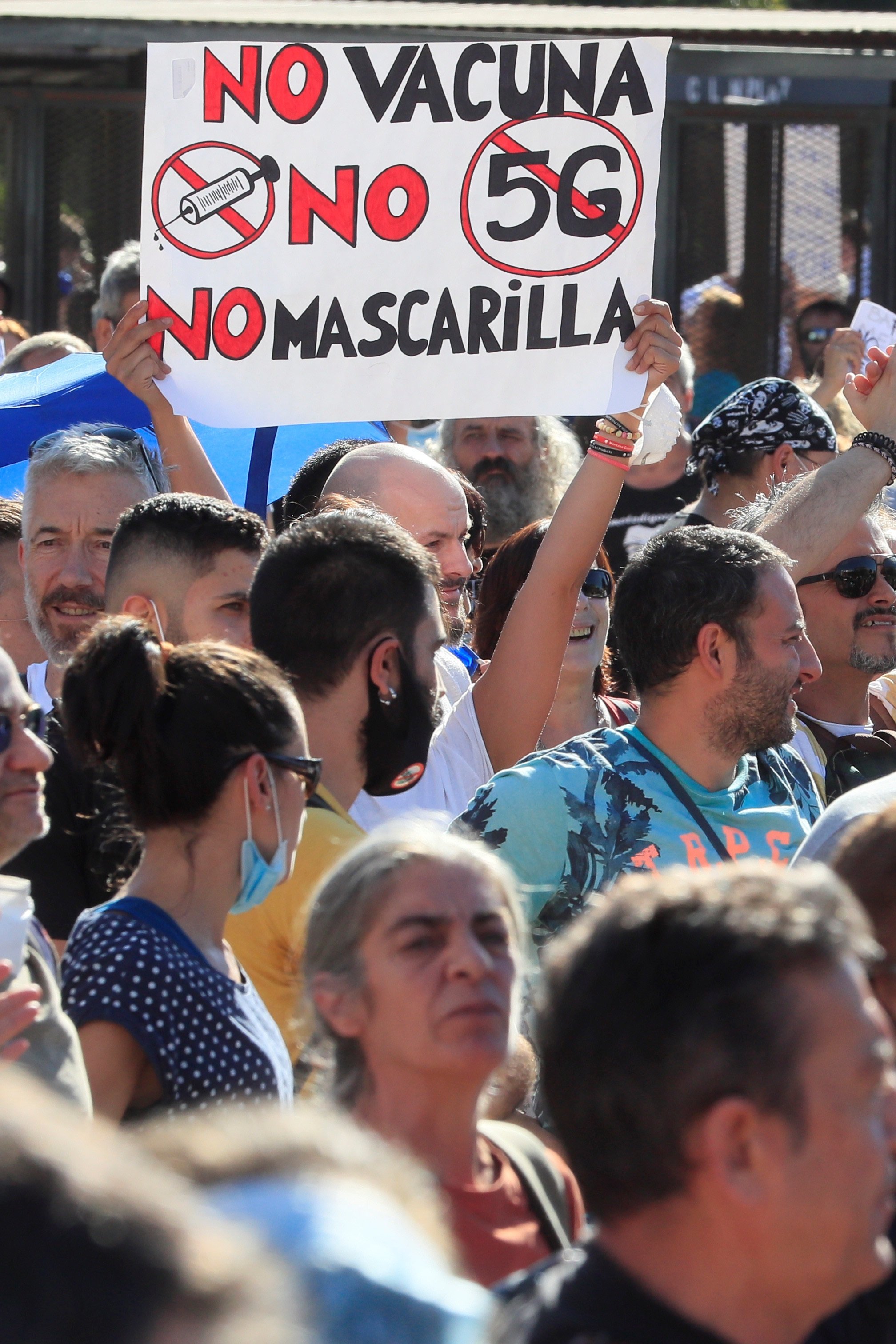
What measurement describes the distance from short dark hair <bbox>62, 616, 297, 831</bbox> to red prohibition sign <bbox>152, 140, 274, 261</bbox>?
1870mm

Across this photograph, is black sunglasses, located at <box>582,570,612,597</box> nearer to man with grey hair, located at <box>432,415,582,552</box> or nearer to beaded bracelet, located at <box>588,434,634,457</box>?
beaded bracelet, located at <box>588,434,634,457</box>

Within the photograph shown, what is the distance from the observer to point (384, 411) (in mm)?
4113

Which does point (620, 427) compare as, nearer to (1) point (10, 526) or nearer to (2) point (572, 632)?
(2) point (572, 632)

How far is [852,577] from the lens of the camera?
4.38 meters

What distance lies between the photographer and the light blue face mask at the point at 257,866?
2.41 metres

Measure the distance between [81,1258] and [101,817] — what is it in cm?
212

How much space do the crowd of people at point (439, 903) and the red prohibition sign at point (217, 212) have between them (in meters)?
0.22

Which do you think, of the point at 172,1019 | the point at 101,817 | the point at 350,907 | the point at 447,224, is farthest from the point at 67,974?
the point at 447,224

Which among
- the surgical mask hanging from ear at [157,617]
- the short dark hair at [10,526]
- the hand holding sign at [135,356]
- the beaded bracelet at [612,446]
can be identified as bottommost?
the short dark hair at [10,526]

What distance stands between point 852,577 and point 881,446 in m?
0.34

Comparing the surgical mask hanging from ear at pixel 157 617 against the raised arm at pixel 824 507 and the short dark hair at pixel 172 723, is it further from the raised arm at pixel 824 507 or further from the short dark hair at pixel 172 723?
the raised arm at pixel 824 507

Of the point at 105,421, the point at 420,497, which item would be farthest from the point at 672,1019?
the point at 105,421

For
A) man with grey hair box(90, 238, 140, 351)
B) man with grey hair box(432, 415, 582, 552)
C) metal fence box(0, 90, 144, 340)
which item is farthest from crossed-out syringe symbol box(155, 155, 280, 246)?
metal fence box(0, 90, 144, 340)

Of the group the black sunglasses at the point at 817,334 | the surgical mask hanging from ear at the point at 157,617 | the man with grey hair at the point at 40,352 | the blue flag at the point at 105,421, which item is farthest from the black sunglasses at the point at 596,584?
the black sunglasses at the point at 817,334
